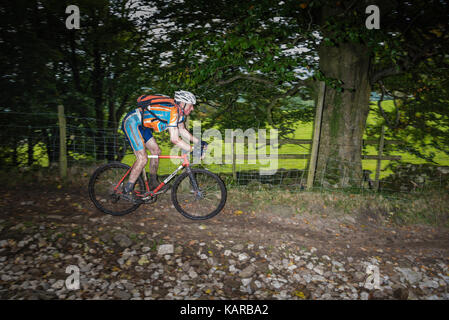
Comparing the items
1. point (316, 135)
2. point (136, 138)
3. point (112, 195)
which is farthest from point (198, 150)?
point (316, 135)

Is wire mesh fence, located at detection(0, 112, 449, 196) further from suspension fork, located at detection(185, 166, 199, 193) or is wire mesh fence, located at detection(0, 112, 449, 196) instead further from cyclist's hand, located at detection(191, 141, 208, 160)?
cyclist's hand, located at detection(191, 141, 208, 160)

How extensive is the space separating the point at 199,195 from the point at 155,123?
1.50 m

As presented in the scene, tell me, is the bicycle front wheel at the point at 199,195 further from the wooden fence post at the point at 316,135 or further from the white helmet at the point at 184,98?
the wooden fence post at the point at 316,135

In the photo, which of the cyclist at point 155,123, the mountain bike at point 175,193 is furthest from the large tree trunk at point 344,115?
the cyclist at point 155,123

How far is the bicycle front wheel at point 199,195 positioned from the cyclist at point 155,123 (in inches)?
19.7

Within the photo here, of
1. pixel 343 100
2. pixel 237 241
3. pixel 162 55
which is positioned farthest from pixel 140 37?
pixel 237 241

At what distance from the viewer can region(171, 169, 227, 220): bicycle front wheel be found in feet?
15.3

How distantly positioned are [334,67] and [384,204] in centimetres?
368

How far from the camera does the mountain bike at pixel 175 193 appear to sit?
466 centimetres

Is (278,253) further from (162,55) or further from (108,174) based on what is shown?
(162,55)

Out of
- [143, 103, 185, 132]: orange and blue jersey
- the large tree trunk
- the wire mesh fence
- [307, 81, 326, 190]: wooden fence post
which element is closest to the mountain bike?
[143, 103, 185, 132]: orange and blue jersey

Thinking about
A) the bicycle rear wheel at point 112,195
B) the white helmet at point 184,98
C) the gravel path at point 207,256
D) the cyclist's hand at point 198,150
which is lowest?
the gravel path at point 207,256

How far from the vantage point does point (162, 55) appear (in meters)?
7.85

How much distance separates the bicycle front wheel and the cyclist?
1.64ft
